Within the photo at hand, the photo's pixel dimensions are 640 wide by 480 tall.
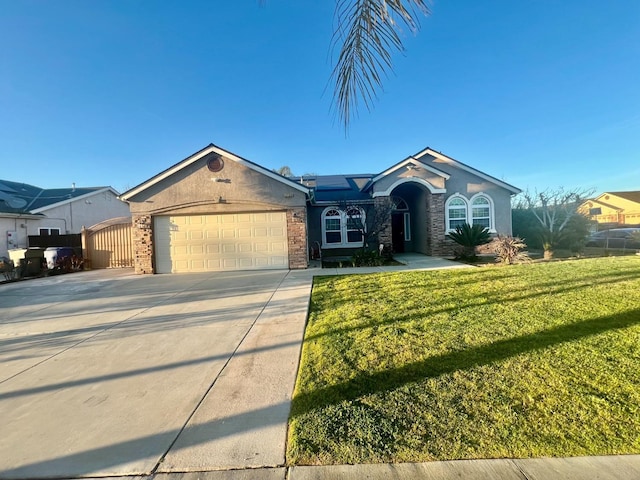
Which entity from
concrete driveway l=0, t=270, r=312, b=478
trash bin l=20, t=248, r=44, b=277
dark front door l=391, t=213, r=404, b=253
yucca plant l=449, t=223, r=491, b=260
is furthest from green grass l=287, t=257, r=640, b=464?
trash bin l=20, t=248, r=44, b=277

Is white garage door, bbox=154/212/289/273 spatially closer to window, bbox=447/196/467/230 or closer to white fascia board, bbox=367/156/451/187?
white fascia board, bbox=367/156/451/187

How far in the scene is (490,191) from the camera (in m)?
15.5

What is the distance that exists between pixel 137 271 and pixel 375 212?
33.0 feet

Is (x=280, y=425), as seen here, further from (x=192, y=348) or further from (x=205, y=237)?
(x=205, y=237)

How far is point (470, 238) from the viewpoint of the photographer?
13.4 m

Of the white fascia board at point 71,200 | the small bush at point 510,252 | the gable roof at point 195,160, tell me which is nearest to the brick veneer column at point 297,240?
the gable roof at point 195,160

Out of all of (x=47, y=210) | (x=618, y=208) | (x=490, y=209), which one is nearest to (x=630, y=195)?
(x=618, y=208)

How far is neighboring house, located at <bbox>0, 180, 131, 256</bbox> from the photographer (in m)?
17.8

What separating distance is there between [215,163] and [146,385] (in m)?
10.6

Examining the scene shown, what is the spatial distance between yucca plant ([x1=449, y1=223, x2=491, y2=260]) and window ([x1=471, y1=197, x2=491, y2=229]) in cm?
193

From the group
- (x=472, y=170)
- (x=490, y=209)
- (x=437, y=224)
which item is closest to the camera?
(x=437, y=224)

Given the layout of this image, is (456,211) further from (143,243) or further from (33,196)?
(33,196)

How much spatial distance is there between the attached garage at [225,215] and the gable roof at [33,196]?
1123cm

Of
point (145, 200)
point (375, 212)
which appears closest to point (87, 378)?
point (145, 200)
